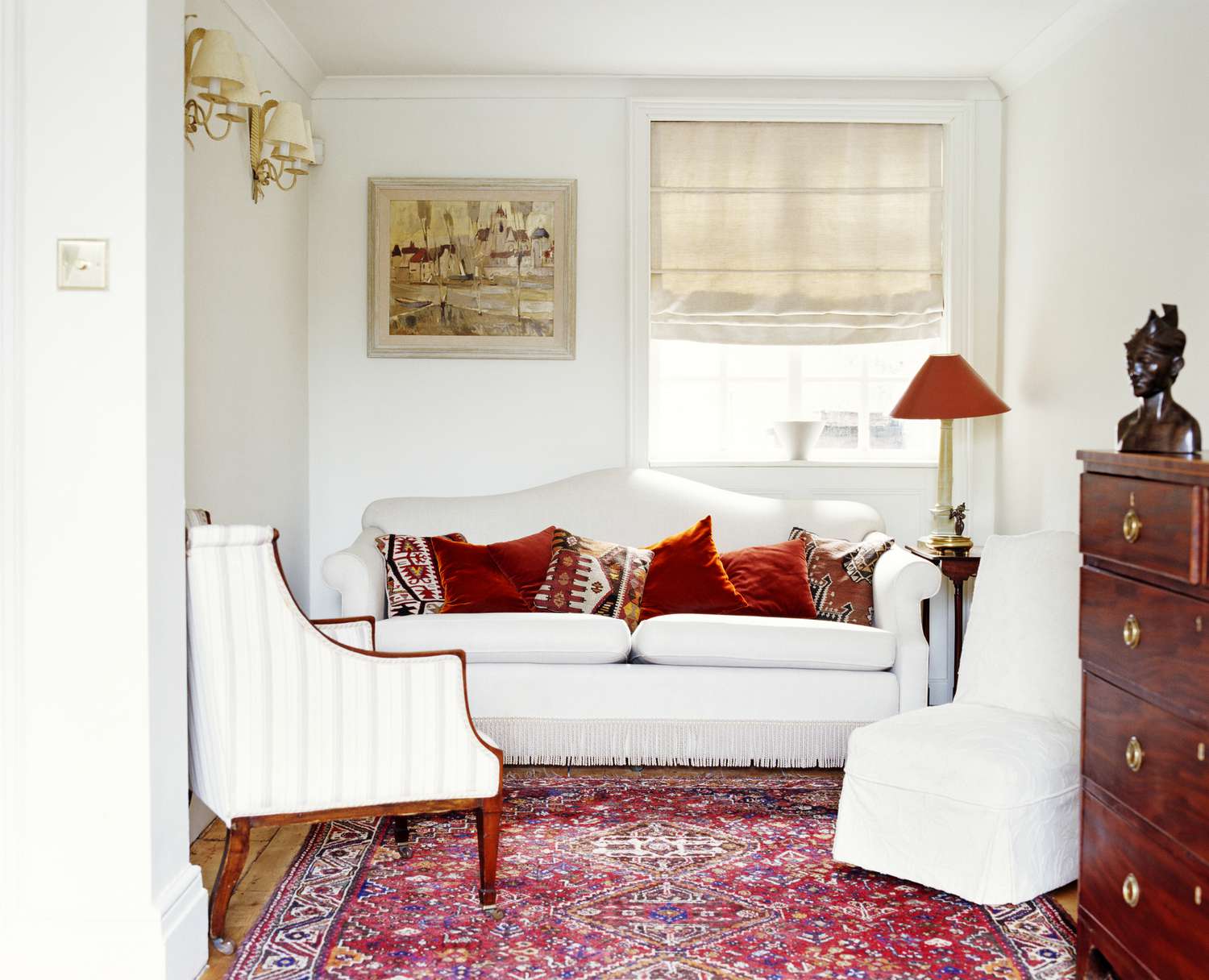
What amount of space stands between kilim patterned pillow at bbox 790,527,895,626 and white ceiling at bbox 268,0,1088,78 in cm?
190

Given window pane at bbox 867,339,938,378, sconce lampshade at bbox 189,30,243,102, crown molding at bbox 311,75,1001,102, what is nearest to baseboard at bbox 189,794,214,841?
sconce lampshade at bbox 189,30,243,102

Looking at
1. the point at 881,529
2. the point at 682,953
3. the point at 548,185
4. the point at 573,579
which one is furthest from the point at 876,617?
the point at 548,185

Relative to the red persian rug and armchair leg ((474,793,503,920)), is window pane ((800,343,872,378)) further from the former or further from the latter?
armchair leg ((474,793,503,920))

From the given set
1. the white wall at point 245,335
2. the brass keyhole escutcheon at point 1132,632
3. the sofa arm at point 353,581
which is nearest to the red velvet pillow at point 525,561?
the sofa arm at point 353,581

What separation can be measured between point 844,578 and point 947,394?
832mm

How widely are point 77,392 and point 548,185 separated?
2.85 metres

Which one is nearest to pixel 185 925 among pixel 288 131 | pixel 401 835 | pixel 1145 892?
pixel 401 835

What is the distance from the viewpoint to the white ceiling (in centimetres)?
379

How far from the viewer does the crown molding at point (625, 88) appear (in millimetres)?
4574

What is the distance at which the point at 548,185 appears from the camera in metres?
4.61

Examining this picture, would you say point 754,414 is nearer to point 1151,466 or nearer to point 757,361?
point 757,361

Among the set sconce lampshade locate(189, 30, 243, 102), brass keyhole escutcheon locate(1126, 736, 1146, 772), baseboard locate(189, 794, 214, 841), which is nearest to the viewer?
brass keyhole escutcheon locate(1126, 736, 1146, 772)

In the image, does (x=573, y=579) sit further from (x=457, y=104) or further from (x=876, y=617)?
(x=457, y=104)

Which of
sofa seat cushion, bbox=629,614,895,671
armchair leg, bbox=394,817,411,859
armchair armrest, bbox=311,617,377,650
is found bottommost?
armchair leg, bbox=394,817,411,859
